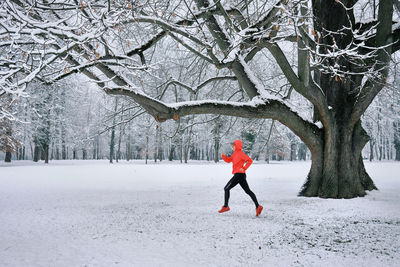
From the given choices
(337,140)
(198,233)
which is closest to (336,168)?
(337,140)

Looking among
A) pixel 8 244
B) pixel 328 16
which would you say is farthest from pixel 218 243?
pixel 328 16

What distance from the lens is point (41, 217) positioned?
20.1 feet

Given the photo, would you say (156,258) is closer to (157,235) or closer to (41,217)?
(157,235)

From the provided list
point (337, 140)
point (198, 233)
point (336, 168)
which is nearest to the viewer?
point (198, 233)

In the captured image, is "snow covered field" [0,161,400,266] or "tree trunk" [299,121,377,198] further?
"tree trunk" [299,121,377,198]

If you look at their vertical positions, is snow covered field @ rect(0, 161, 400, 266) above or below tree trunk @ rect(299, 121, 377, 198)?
below

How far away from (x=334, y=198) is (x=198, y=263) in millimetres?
6196

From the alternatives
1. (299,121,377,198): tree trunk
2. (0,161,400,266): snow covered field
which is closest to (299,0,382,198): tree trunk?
(299,121,377,198): tree trunk

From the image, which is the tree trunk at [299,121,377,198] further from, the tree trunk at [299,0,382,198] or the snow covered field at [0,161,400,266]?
the snow covered field at [0,161,400,266]

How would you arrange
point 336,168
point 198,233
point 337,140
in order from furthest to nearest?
point 337,140 → point 336,168 → point 198,233

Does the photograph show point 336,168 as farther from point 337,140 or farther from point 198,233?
point 198,233

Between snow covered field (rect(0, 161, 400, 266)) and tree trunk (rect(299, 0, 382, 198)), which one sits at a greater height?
tree trunk (rect(299, 0, 382, 198))

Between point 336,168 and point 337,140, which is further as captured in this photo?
point 337,140

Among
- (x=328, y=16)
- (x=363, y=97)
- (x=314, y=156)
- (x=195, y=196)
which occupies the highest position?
(x=328, y=16)
